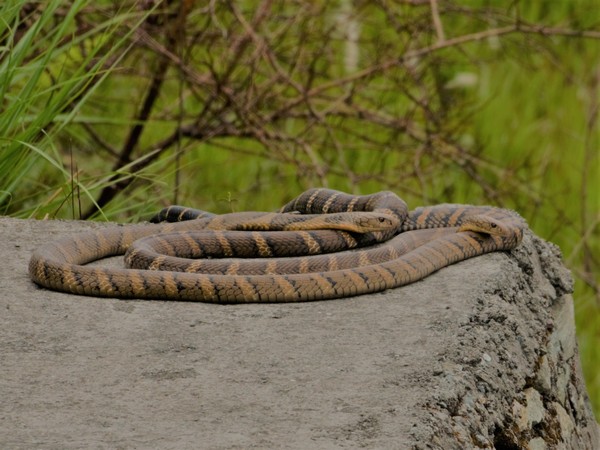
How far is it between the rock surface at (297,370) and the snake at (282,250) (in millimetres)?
92

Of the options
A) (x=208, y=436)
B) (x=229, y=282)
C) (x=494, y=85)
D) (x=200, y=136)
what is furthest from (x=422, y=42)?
(x=208, y=436)

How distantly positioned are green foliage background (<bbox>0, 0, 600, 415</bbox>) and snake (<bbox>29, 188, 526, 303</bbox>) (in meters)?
1.58

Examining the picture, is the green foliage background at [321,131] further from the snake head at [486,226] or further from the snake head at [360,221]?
the snake head at [486,226]

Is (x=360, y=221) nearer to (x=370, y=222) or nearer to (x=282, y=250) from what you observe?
(x=370, y=222)

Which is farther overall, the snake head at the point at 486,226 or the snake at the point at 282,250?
the snake head at the point at 486,226

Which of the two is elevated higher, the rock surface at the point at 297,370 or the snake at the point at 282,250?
the snake at the point at 282,250

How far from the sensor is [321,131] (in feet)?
35.4

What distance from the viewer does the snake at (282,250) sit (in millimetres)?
5840

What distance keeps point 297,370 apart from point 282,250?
180 cm

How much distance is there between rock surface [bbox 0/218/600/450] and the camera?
4.31 metres

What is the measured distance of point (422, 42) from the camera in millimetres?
11547

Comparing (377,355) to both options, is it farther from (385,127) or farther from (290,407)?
(385,127)

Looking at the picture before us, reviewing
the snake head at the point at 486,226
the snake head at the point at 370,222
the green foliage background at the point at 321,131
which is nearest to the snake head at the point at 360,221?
the snake head at the point at 370,222

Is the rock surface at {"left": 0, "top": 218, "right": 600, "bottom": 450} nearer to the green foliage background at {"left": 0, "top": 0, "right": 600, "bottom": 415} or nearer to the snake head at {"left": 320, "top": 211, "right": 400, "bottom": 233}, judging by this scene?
the snake head at {"left": 320, "top": 211, "right": 400, "bottom": 233}
